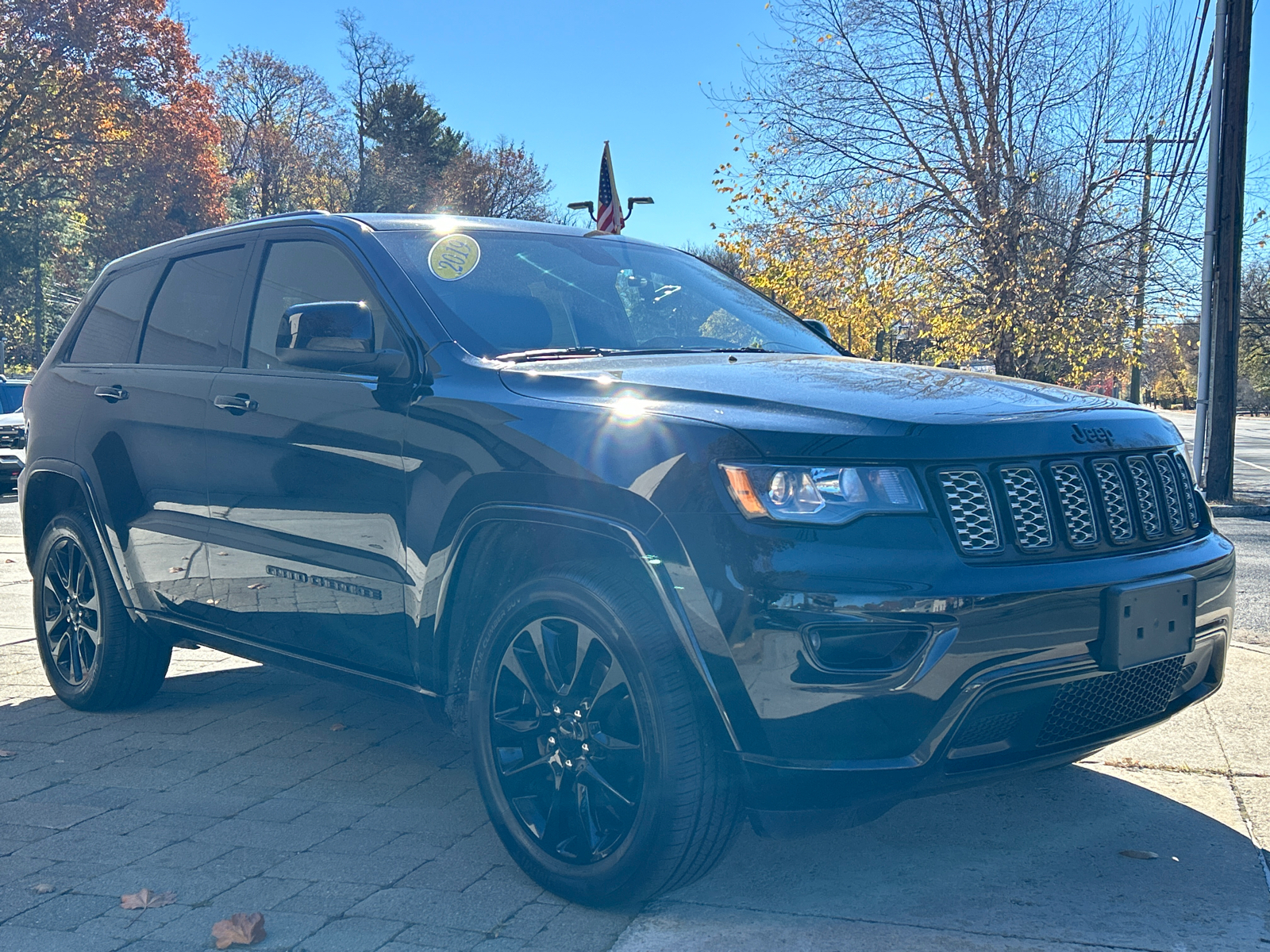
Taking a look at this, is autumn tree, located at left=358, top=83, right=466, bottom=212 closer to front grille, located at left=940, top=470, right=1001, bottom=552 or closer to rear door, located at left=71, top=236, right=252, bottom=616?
rear door, located at left=71, top=236, right=252, bottom=616

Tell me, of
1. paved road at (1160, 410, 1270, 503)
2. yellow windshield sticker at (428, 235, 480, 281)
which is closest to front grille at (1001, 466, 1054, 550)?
yellow windshield sticker at (428, 235, 480, 281)

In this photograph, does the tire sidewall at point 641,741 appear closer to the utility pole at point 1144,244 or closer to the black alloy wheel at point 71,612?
the black alloy wheel at point 71,612

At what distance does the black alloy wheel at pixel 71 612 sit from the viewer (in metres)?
5.04

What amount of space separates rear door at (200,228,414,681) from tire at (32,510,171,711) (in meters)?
0.86

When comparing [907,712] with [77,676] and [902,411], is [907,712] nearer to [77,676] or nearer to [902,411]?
[902,411]

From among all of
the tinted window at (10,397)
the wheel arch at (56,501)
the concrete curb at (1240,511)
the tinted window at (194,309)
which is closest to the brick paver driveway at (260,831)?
the wheel arch at (56,501)

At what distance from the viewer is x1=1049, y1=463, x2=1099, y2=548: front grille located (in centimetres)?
296

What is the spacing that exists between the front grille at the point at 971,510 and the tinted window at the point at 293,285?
6.35 feet

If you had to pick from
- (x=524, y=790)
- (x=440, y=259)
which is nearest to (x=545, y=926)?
(x=524, y=790)

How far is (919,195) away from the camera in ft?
70.9

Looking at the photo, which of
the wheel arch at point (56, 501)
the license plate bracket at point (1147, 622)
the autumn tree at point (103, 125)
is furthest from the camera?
the autumn tree at point (103, 125)

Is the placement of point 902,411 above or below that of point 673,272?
below

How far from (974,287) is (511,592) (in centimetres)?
1965

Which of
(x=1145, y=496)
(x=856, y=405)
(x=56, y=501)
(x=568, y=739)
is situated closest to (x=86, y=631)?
(x=56, y=501)
